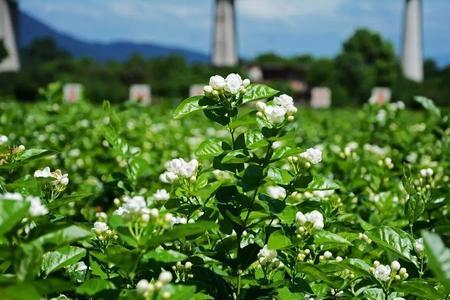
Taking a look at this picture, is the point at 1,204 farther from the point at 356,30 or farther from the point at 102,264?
the point at 356,30

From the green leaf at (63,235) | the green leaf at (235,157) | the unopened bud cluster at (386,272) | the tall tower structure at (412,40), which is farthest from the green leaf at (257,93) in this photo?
the tall tower structure at (412,40)

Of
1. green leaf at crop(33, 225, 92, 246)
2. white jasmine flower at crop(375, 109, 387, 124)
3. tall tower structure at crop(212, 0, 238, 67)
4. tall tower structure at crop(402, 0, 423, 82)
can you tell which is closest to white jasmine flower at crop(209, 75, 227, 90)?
green leaf at crop(33, 225, 92, 246)

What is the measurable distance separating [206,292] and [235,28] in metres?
25.5

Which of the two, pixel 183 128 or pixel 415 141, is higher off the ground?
pixel 415 141

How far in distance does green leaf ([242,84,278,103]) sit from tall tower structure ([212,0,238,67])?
78.6 ft

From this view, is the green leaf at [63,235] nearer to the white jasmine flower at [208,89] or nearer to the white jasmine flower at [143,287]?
the white jasmine flower at [143,287]

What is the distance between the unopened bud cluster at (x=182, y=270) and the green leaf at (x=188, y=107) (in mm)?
289

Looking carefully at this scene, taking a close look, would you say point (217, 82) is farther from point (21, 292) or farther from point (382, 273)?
point (21, 292)

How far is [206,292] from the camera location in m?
1.33

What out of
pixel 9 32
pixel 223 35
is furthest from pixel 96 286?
pixel 223 35

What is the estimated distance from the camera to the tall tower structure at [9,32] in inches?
851

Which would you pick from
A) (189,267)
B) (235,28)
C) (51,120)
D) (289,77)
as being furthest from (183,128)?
(289,77)

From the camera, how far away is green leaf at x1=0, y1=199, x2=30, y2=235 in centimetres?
103

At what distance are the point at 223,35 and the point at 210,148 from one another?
24.5m
